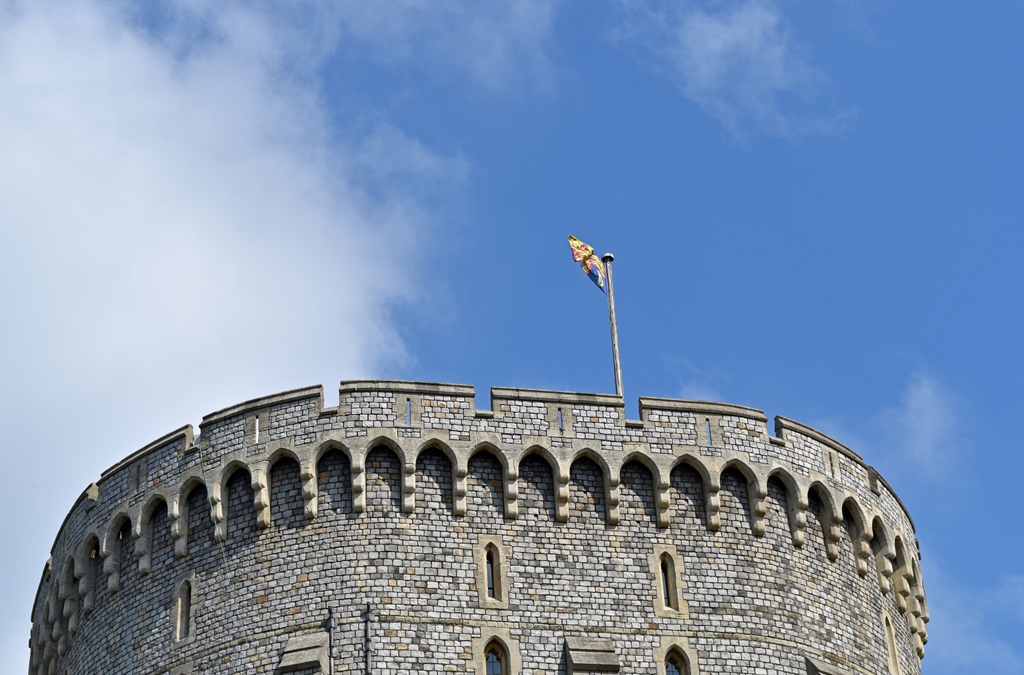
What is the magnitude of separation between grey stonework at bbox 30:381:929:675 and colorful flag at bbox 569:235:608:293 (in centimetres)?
598

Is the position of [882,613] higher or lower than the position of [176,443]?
lower

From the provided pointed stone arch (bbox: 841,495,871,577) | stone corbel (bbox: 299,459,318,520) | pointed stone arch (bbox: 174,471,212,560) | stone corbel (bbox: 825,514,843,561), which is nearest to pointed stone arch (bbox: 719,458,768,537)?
stone corbel (bbox: 825,514,843,561)

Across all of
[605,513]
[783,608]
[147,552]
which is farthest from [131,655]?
[783,608]

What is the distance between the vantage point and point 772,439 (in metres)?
44.6

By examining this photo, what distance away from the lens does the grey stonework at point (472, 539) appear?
136 feet

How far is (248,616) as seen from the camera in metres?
Result: 41.9

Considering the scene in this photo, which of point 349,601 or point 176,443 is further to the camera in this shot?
point 176,443

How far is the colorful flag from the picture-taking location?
49.5 meters

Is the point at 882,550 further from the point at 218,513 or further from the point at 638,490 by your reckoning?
the point at 218,513

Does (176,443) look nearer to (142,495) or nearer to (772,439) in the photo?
(142,495)

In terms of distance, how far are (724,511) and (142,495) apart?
1184cm

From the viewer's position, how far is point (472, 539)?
139 ft

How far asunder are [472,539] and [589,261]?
9.67 metres

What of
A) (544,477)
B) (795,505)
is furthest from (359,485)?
(795,505)
